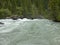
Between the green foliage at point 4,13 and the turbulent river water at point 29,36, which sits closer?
the turbulent river water at point 29,36

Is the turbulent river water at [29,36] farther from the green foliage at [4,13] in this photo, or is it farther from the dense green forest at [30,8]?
the green foliage at [4,13]

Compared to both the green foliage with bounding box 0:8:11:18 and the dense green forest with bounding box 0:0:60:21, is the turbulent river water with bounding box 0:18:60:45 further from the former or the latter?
the green foliage with bounding box 0:8:11:18

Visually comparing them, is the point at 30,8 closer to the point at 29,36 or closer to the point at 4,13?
the point at 4,13

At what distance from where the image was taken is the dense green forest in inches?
2048

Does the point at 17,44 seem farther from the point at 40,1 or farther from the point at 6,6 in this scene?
the point at 40,1

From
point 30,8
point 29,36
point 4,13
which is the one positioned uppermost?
point 29,36

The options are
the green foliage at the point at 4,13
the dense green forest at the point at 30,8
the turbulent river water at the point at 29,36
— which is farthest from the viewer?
the green foliage at the point at 4,13

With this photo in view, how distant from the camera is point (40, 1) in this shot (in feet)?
325

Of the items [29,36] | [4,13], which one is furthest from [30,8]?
[29,36]

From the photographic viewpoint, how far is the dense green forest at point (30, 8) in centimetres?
5202

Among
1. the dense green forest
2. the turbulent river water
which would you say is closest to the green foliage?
the dense green forest

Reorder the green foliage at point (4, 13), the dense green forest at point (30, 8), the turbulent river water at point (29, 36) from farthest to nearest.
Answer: the green foliage at point (4, 13) < the dense green forest at point (30, 8) < the turbulent river water at point (29, 36)

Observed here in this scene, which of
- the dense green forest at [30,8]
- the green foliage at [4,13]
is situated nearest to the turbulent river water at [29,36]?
the dense green forest at [30,8]

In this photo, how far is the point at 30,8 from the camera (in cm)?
9062
